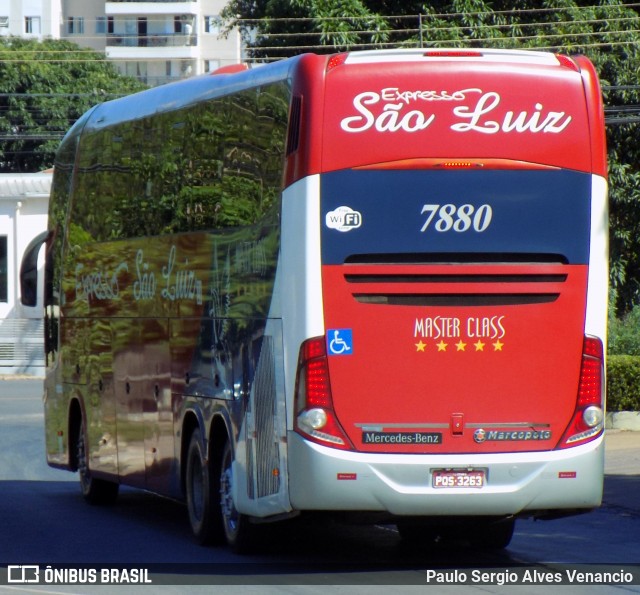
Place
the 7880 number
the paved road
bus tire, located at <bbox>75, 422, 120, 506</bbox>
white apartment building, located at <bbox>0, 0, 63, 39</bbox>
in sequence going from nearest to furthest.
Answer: the 7880 number
the paved road
bus tire, located at <bbox>75, 422, 120, 506</bbox>
white apartment building, located at <bbox>0, 0, 63, 39</bbox>

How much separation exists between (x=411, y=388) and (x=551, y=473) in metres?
1.15

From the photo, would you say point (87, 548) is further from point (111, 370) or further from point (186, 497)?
point (111, 370)

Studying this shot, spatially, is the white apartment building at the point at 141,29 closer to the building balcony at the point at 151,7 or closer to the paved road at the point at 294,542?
the building balcony at the point at 151,7

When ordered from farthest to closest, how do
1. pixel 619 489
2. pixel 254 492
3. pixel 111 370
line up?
pixel 619 489, pixel 111 370, pixel 254 492

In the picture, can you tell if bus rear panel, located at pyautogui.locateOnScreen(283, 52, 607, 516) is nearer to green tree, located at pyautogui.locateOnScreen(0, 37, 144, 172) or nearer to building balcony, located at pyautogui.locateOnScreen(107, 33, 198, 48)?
green tree, located at pyautogui.locateOnScreen(0, 37, 144, 172)

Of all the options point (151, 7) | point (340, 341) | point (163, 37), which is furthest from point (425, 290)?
point (163, 37)

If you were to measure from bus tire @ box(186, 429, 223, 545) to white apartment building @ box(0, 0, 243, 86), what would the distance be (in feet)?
266

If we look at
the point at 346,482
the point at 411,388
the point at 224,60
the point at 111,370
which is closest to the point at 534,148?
the point at 411,388

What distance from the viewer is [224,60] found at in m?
89.2

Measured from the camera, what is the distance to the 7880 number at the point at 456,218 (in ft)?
32.9

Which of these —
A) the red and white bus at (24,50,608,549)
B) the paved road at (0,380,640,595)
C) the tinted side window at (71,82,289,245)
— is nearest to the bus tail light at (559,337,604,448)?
the red and white bus at (24,50,608,549)

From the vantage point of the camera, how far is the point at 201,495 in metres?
12.1

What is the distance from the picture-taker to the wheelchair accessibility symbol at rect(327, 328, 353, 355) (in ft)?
32.6

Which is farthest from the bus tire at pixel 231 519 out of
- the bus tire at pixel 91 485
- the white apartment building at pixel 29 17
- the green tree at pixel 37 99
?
the white apartment building at pixel 29 17
